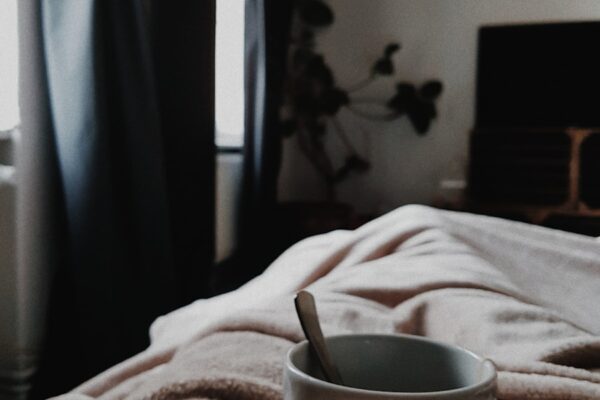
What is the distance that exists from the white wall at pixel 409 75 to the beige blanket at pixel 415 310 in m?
3.19

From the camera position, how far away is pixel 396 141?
4.25m

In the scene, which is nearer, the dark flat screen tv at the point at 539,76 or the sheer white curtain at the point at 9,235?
the sheer white curtain at the point at 9,235

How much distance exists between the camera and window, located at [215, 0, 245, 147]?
309cm

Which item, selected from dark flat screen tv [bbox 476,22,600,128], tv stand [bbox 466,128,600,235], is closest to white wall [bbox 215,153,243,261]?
tv stand [bbox 466,128,600,235]

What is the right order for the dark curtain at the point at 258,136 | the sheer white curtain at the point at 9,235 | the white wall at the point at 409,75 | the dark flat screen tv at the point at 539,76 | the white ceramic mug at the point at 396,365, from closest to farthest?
the white ceramic mug at the point at 396,365 → the sheer white curtain at the point at 9,235 → the dark curtain at the point at 258,136 → the dark flat screen tv at the point at 539,76 → the white wall at the point at 409,75

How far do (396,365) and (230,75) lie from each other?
2979 mm

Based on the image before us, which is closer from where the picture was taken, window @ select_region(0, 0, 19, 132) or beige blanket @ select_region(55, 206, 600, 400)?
beige blanket @ select_region(55, 206, 600, 400)

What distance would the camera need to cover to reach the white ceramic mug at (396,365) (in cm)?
31

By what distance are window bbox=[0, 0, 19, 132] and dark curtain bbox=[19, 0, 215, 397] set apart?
2.1 inches

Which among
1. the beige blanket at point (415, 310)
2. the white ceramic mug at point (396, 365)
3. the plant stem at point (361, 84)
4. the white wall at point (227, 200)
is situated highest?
the plant stem at point (361, 84)

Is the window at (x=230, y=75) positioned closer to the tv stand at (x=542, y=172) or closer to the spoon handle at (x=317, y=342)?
the tv stand at (x=542, y=172)

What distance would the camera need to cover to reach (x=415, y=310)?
660 mm

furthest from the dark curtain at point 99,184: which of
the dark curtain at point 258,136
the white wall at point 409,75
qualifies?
the white wall at point 409,75

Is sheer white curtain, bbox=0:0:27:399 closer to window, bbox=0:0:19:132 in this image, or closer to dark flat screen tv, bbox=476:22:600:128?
window, bbox=0:0:19:132
